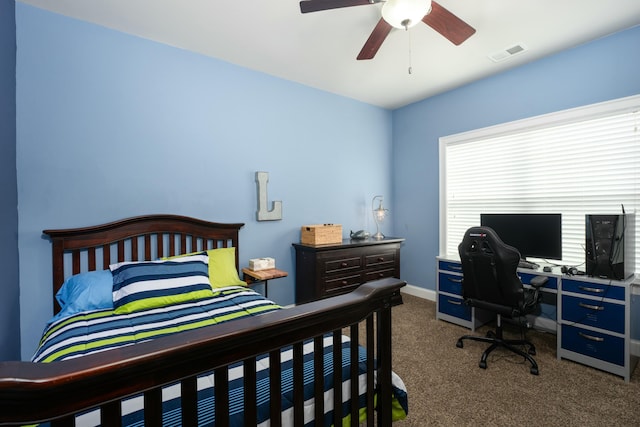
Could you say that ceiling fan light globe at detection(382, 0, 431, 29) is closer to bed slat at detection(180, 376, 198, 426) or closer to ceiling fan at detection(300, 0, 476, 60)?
ceiling fan at detection(300, 0, 476, 60)

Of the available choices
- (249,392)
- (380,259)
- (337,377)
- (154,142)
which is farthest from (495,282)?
(154,142)

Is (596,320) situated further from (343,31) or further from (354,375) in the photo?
(343,31)

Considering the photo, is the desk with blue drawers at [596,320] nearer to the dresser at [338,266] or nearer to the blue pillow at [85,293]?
the dresser at [338,266]

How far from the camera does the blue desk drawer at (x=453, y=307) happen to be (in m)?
3.08

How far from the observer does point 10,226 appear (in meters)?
1.98

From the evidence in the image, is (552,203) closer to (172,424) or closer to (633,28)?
(633,28)

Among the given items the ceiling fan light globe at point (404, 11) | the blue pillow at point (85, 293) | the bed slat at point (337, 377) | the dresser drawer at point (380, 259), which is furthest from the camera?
the dresser drawer at point (380, 259)

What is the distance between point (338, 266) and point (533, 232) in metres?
2.02

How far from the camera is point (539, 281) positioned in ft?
7.84

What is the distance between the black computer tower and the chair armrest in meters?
0.32

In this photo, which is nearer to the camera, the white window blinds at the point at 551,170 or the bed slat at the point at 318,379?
the bed slat at the point at 318,379

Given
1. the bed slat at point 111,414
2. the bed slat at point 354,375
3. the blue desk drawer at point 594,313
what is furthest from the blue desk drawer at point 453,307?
the bed slat at point 111,414

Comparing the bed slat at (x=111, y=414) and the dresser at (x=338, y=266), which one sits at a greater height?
the bed slat at (x=111, y=414)

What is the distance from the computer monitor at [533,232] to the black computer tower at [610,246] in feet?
1.24
